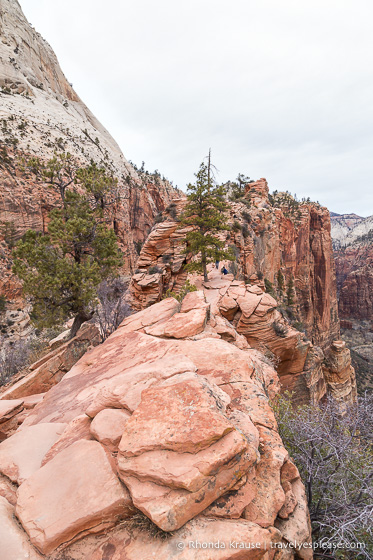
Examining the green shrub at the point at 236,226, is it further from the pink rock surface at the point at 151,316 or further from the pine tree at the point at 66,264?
Result: the pink rock surface at the point at 151,316

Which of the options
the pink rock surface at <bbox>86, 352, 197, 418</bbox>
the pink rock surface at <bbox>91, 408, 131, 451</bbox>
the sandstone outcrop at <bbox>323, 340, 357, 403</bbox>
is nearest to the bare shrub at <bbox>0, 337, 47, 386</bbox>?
the pink rock surface at <bbox>86, 352, 197, 418</bbox>

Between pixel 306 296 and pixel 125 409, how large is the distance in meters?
53.0

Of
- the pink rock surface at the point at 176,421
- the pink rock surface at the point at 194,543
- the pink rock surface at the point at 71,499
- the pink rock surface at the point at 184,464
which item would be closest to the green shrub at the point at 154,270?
the pink rock surface at the point at 176,421

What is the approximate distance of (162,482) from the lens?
2.69 m

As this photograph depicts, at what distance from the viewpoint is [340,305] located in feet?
290

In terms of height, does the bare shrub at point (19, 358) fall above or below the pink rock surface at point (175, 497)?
below

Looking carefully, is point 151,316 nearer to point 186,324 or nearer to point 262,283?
point 186,324

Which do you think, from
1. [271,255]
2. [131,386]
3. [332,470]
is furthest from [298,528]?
[271,255]

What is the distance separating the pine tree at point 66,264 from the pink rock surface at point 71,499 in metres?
9.16

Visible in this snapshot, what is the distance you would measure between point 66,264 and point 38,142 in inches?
1253

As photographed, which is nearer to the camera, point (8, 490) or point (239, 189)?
point (8, 490)

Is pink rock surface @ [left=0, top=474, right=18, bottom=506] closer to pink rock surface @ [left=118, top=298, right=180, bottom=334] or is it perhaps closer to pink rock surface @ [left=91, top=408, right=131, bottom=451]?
pink rock surface @ [left=91, top=408, right=131, bottom=451]

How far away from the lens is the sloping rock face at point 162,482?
2547mm

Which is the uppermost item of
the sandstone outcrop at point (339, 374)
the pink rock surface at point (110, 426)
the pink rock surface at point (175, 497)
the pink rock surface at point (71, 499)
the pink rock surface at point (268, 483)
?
the pink rock surface at point (110, 426)
